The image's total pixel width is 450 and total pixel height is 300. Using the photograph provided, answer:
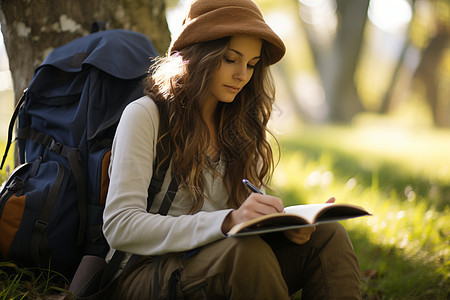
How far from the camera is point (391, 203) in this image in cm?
439

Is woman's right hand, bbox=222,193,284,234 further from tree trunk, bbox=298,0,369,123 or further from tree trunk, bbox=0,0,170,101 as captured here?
tree trunk, bbox=298,0,369,123

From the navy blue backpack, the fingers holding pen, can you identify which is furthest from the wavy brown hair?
the fingers holding pen

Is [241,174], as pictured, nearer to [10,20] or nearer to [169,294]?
[169,294]

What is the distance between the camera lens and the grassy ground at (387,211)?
2.95m

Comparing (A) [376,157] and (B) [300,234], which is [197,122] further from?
(A) [376,157]

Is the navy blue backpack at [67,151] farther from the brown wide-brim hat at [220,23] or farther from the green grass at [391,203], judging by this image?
the green grass at [391,203]

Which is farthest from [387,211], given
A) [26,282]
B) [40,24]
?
[40,24]

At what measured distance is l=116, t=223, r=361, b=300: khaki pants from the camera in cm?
182

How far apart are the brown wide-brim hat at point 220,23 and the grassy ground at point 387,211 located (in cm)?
84

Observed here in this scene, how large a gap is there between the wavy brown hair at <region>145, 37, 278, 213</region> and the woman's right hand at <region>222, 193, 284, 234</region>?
0.34m

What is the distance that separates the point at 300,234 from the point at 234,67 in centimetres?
84

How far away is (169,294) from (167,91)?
922 mm

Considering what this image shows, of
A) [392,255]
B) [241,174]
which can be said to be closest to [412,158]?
[392,255]

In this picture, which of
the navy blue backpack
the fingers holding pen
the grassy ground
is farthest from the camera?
the grassy ground
